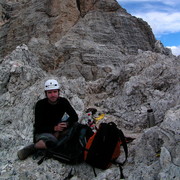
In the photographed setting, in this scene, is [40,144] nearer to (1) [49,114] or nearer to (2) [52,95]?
(1) [49,114]

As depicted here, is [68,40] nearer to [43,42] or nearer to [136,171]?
[43,42]

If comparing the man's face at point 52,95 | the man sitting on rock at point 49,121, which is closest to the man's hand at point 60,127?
the man sitting on rock at point 49,121

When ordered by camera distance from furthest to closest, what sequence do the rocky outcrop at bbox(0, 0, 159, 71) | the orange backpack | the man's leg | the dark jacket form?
the rocky outcrop at bbox(0, 0, 159, 71) → the dark jacket → the man's leg → the orange backpack

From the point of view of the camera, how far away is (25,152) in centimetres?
386

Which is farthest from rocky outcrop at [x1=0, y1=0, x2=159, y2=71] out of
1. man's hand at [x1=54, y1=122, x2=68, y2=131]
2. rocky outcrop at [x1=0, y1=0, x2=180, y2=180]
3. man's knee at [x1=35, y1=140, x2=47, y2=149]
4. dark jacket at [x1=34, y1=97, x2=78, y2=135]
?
man's knee at [x1=35, y1=140, x2=47, y2=149]

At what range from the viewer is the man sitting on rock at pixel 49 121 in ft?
12.4

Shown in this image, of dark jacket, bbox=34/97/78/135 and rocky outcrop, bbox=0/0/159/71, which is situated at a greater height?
rocky outcrop, bbox=0/0/159/71

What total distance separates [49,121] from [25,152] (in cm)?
69

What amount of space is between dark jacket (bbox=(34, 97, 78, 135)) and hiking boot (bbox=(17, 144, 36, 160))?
31cm

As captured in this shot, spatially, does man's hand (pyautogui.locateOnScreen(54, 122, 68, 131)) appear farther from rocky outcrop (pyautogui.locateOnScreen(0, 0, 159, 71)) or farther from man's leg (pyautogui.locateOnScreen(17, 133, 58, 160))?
rocky outcrop (pyautogui.locateOnScreen(0, 0, 159, 71))

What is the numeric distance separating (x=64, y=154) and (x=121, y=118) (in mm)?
3066

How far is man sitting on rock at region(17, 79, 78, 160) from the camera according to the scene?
3.77m

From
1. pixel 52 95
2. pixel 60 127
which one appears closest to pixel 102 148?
pixel 60 127

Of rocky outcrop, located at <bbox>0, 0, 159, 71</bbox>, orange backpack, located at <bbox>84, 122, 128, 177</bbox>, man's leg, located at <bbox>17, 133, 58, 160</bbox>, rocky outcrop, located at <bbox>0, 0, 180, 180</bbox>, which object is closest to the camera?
rocky outcrop, located at <bbox>0, 0, 180, 180</bbox>
